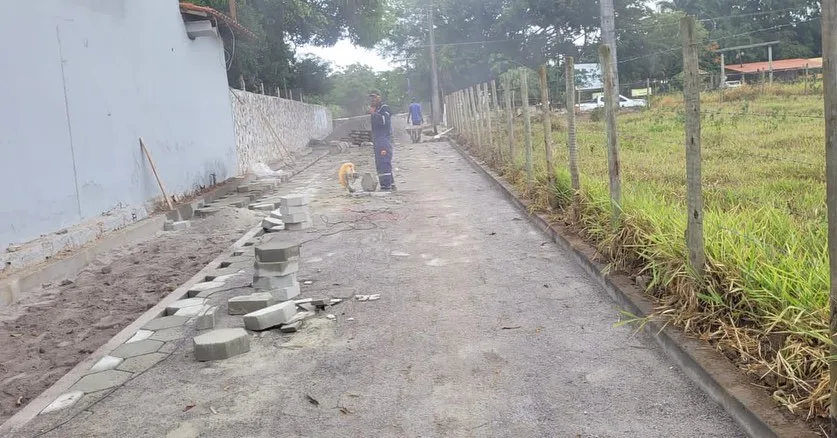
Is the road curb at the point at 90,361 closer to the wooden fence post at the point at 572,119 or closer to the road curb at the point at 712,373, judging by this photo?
the road curb at the point at 712,373

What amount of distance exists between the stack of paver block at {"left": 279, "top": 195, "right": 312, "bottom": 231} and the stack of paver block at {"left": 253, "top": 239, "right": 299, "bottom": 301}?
132 inches

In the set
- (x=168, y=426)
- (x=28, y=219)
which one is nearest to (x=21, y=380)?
(x=168, y=426)

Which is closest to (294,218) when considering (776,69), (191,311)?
(191,311)

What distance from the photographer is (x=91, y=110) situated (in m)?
8.91

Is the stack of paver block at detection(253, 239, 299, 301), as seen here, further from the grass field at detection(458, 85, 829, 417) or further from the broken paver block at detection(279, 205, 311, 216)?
the broken paver block at detection(279, 205, 311, 216)

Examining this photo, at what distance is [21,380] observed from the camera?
455cm

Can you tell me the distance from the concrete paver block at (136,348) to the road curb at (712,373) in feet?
10.5

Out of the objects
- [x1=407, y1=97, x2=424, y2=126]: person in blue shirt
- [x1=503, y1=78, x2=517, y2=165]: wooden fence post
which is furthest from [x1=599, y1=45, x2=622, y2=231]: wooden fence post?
[x1=407, y1=97, x2=424, y2=126]: person in blue shirt

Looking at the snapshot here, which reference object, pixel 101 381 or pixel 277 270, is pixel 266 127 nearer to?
pixel 277 270

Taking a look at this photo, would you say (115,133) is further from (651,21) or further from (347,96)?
(347,96)

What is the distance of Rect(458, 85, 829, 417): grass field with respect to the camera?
330cm

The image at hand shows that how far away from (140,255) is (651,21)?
1281 inches

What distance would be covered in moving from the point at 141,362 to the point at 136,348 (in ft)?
0.99

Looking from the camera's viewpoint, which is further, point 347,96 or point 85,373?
point 347,96
